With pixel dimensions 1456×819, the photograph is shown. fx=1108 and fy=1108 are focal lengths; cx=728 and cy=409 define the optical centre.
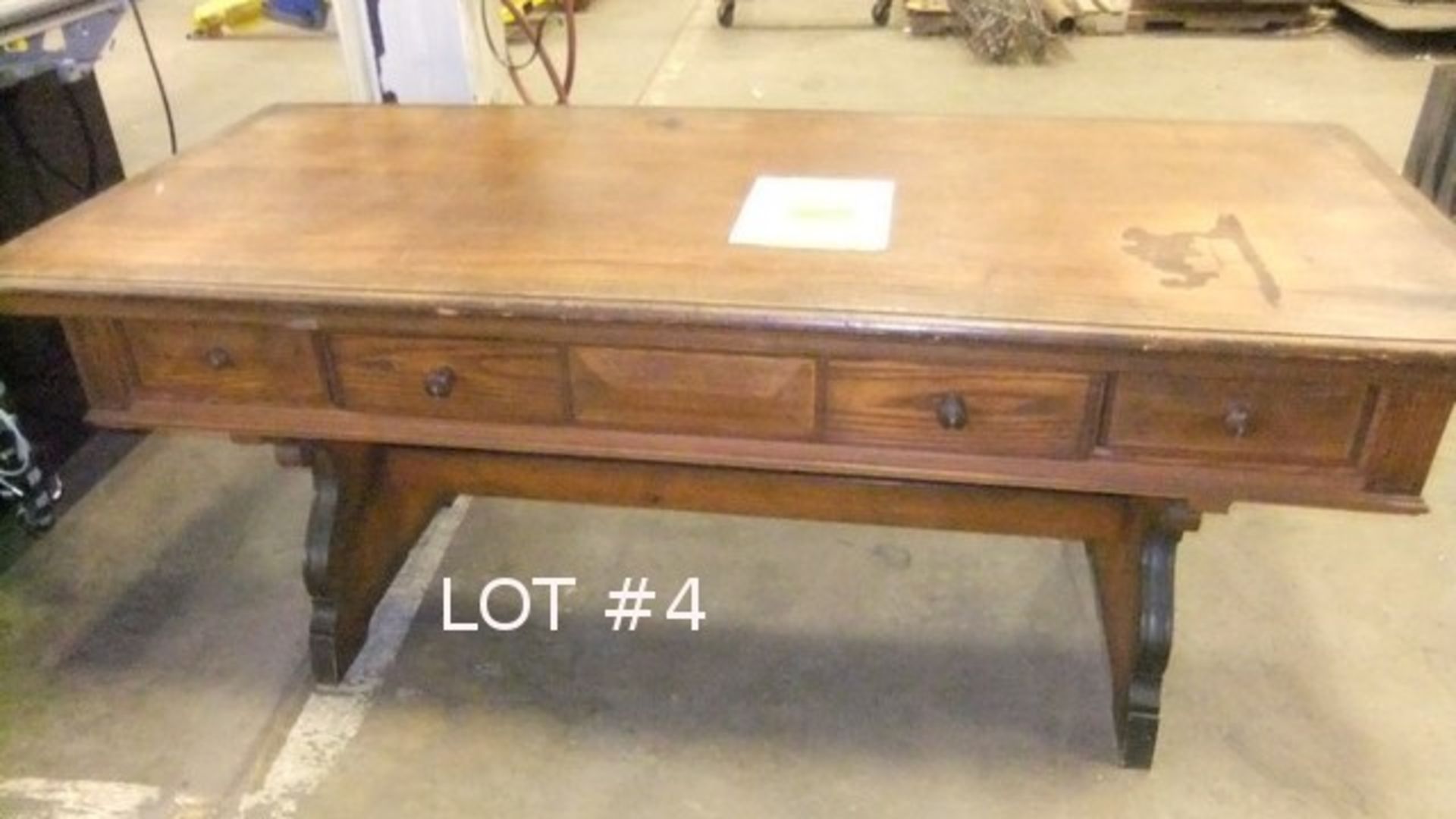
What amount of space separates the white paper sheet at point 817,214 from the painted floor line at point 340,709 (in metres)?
0.86

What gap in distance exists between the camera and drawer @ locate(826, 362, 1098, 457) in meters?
1.11

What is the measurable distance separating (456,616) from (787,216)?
846mm

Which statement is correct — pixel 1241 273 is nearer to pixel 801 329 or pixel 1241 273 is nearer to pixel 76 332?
pixel 801 329

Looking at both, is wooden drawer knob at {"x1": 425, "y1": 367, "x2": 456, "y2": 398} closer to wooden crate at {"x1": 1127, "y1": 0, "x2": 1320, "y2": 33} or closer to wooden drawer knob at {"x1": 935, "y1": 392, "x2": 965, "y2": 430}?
wooden drawer knob at {"x1": 935, "y1": 392, "x2": 965, "y2": 430}

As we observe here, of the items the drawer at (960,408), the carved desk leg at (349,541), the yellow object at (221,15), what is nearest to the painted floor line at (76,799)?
the carved desk leg at (349,541)

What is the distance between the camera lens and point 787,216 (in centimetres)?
131

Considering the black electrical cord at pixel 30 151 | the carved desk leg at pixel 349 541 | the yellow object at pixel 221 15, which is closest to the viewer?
the carved desk leg at pixel 349 541

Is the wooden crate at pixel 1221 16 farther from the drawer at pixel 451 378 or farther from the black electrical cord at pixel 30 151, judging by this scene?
the drawer at pixel 451 378

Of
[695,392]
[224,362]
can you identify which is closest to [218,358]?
[224,362]

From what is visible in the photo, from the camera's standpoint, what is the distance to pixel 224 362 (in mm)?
1272

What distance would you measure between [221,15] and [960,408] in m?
4.87

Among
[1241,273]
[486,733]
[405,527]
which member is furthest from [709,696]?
[1241,273]

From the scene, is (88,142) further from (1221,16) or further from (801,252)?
(1221,16)

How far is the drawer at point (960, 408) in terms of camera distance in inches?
43.8
